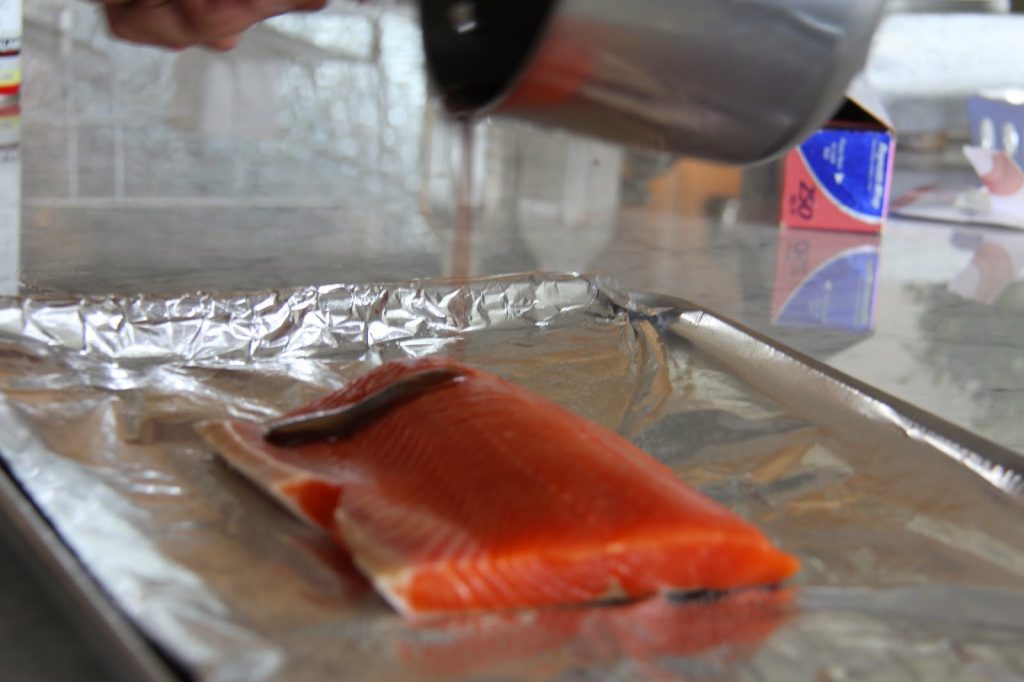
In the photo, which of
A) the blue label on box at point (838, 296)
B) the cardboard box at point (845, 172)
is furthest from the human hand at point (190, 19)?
the cardboard box at point (845, 172)

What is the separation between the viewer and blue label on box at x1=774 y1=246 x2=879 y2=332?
1.86 m

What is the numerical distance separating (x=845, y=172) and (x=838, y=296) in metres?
0.54

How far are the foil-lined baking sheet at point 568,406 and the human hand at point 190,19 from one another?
1.26 ft

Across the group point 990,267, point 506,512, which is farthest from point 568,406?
point 990,267

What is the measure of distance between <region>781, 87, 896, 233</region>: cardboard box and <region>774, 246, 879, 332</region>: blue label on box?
173 millimetres

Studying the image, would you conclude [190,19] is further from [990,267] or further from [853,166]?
[990,267]

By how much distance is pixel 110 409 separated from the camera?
125cm

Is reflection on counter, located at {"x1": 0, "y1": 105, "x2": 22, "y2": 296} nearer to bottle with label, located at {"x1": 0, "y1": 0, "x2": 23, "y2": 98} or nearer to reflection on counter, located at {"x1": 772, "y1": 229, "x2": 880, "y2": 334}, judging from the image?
bottle with label, located at {"x1": 0, "y1": 0, "x2": 23, "y2": 98}

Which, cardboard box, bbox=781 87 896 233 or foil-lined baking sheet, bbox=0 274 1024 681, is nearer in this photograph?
foil-lined baking sheet, bbox=0 274 1024 681

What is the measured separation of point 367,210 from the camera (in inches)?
103

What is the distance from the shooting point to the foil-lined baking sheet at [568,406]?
0.86 meters

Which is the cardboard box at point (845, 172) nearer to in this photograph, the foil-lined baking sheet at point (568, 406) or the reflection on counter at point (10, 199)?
the foil-lined baking sheet at point (568, 406)

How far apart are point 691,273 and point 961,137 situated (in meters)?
2.09

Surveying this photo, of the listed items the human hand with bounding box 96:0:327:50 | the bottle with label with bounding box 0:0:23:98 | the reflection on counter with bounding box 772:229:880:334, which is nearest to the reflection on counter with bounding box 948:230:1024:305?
the reflection on counter with bounding box 772:229:880:334
